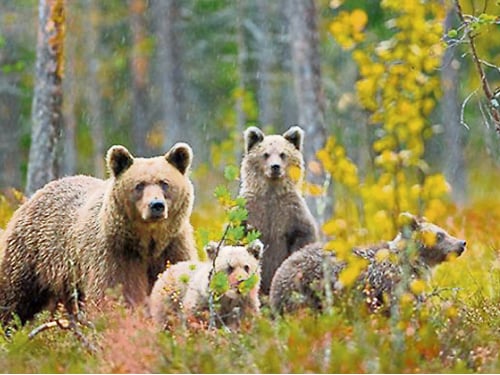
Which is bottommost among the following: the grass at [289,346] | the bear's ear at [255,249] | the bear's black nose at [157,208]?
the grass at [289,346]

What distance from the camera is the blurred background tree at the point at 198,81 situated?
95.8 feet

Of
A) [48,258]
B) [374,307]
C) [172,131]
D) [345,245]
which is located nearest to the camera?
[345,245]

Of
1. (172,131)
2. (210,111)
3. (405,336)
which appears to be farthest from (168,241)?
(210,111)

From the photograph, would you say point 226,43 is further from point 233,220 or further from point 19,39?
point 233,220

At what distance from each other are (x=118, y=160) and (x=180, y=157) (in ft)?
1.55

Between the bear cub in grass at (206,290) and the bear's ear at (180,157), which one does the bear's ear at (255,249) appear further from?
the bear's ear at (180,157)

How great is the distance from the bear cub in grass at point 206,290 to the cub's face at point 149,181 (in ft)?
1.66

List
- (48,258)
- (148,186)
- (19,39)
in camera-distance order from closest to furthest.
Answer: (148,186), (48,258), (19,39)

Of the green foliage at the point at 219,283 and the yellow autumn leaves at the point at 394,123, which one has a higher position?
the yellow autumn leaves at the point at 394,123

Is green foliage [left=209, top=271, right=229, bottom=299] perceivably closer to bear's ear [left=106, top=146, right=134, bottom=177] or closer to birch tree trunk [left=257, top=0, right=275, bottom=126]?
bear's ear [left=106, top=146, right=134, bottom=177]

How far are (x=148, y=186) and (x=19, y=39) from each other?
27163 millimetres

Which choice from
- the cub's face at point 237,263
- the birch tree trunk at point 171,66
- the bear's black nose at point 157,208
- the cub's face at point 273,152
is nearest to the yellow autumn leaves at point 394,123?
the cub's face at point 237,263

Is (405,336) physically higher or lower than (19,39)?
lower

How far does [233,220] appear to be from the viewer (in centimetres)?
805
